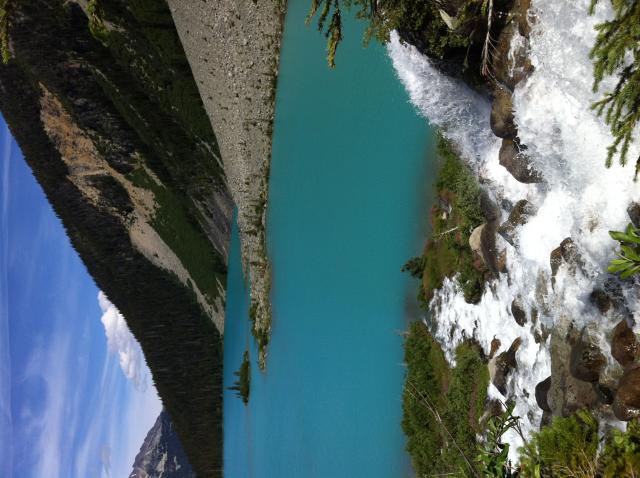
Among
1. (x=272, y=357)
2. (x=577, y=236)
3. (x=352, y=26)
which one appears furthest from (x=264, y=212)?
(x=577, y=236)

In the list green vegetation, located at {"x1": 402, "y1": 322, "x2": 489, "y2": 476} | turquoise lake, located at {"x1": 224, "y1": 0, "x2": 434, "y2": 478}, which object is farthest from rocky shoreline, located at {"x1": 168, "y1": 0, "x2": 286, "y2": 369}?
green vegetation, located at {"x1": 402, "y1": 322, "x2": 489, "y2": 476}

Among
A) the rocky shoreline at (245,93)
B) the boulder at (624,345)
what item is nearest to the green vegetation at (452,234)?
the boulder at (624,345)

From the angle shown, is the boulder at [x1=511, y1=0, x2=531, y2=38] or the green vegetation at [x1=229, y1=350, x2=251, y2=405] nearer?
the boulder at [x1=511, y1=0, x2=531, y2=38]

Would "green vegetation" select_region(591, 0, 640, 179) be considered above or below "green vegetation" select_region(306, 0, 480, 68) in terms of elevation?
below

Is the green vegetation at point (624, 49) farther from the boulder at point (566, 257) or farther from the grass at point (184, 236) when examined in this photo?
the grass at point (184, 236)

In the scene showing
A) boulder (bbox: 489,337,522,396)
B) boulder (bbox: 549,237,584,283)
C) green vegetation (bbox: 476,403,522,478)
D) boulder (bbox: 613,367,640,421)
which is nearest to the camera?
boulder (bbox: 613,367,640,421)

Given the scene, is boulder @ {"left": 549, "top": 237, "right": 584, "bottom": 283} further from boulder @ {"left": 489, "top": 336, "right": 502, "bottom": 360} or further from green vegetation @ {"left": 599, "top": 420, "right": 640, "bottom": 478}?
boulder @ {"left": 489, "top": 336, "right": 502, "bottom": 360}

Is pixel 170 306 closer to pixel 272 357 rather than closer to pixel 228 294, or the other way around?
pixel 228 294

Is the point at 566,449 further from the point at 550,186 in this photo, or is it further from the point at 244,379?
the point at 244,379
